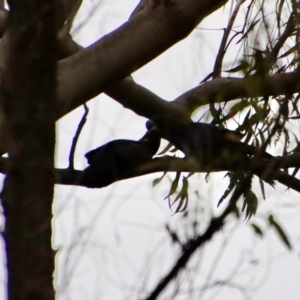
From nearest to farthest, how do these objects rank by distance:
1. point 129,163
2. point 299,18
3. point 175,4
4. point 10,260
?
point 10,260 < point 299,18 < point 175,4 < point 129,163

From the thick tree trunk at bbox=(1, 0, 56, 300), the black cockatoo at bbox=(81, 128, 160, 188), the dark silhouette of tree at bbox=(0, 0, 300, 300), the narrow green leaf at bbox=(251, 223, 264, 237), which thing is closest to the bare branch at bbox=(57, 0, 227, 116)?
the dark silhouette of tree at bbox=(0, 0, 300, 300)

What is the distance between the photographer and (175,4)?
5.76 ft

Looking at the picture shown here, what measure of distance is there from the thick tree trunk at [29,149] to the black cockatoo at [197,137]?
0.90 metres

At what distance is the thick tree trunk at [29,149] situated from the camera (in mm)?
987

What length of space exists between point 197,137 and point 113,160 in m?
0.26

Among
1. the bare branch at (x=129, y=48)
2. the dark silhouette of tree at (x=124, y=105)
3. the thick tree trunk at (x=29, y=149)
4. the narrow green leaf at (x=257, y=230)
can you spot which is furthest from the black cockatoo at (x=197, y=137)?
the thick tree trunk at (x=29, y=149)

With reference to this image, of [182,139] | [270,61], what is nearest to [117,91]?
[182,139]

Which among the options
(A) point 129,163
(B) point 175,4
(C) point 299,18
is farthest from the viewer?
(A) point 129,163

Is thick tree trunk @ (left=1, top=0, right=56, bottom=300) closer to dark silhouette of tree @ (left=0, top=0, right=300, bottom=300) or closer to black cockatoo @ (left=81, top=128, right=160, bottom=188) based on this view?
dark silhouette of tree @ (left=0, top=0, right=300, bottom=300)

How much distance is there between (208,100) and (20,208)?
52.2 inches

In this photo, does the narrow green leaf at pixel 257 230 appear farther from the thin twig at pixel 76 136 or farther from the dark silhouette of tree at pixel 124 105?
the thin twig at pixel 76 136

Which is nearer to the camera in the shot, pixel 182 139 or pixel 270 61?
pixel 270 61

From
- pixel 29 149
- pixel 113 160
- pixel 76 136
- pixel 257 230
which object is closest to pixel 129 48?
pixel 76 136

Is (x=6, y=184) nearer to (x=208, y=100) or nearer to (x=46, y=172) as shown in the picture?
(x=46, y=172)
